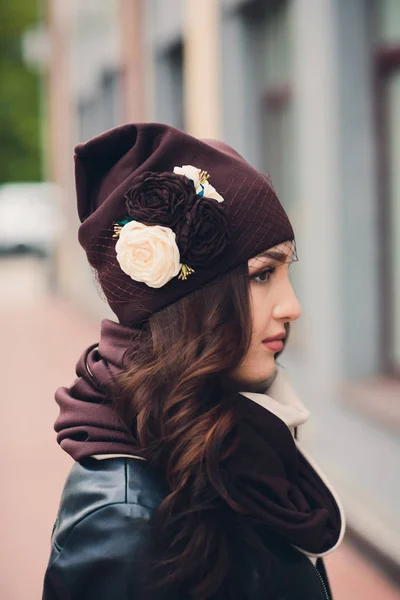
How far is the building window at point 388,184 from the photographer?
633 centimetres

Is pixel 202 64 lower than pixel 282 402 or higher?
higher

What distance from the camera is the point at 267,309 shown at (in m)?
1.81

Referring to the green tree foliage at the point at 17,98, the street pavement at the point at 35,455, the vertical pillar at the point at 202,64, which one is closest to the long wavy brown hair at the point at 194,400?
the street pavement at the point at 35,455

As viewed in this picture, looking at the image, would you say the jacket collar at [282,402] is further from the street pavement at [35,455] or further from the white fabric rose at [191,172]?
the street pavement at [35,455]

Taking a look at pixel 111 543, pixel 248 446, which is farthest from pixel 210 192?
pixel 111 543

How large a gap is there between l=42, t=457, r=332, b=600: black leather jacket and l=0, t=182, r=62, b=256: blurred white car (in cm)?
3014

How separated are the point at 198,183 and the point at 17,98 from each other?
3480cm

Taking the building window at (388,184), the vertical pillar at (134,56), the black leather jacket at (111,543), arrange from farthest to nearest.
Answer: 1. the vertical pillar at (134,56)
2. the building window at (388,184)
3. the black leather jacket at (111,543)

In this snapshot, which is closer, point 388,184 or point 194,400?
point 194,400

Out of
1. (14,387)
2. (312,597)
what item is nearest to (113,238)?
(312,597)

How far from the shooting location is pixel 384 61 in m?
6.34

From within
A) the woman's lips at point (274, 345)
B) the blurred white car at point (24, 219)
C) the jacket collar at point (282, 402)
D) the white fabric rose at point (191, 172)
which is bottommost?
the blurred white car at point (24, 219)

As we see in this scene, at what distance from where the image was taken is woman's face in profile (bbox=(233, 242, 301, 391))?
179cm

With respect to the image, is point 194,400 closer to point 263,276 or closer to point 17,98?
point 263,276
